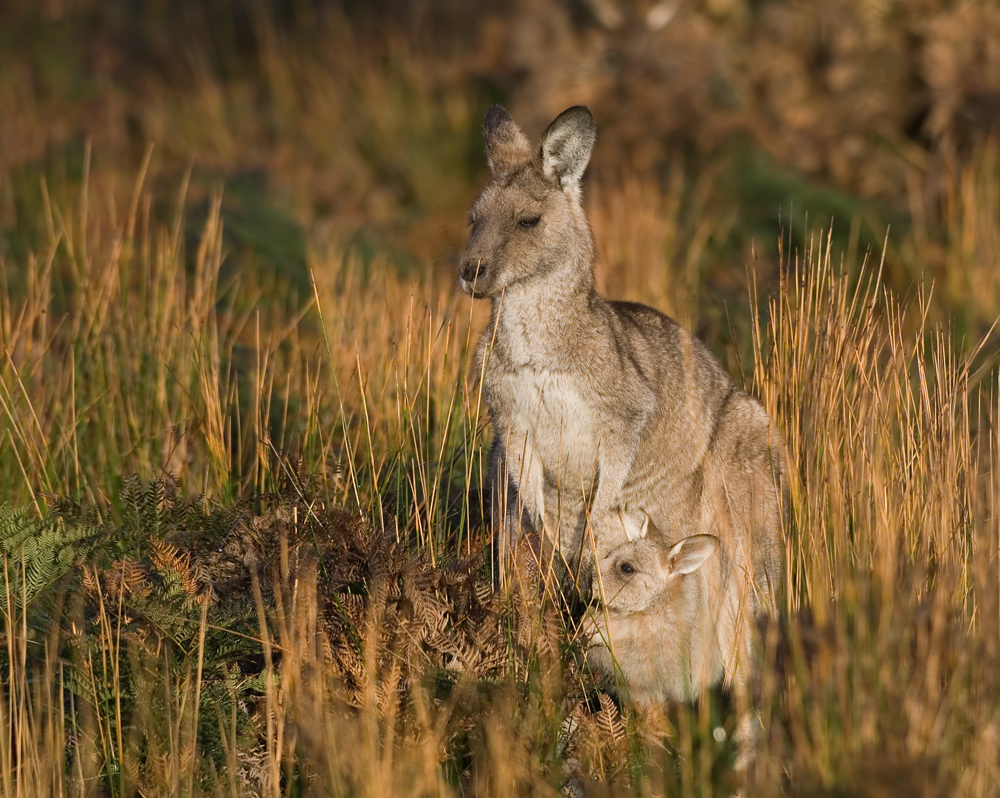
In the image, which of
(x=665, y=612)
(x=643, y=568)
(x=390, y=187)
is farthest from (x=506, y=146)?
(x=390, y=187)

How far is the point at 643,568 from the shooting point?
4074 millimetres

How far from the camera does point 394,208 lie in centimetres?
1114

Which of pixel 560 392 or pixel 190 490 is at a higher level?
pixel 560 392

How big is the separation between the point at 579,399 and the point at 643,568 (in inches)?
22.5

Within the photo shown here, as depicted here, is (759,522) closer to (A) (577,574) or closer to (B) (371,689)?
(A) (577,574)

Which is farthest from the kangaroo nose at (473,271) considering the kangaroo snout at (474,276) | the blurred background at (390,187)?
the blurred background at (390,187)

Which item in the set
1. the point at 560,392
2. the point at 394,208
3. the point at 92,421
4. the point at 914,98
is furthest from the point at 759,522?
the point at 394,208

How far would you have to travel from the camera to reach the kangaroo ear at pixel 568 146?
4.25 metres

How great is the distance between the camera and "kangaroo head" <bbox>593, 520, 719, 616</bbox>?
4055 millimetres

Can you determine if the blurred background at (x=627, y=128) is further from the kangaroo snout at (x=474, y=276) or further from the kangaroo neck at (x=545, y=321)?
the kangaroo snout at (x=474, y=276)

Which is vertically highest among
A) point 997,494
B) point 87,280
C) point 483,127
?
point 483,127

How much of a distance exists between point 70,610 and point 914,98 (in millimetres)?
8008

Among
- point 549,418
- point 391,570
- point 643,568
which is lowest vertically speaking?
point 643,568

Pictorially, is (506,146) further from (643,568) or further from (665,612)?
(665,612)
